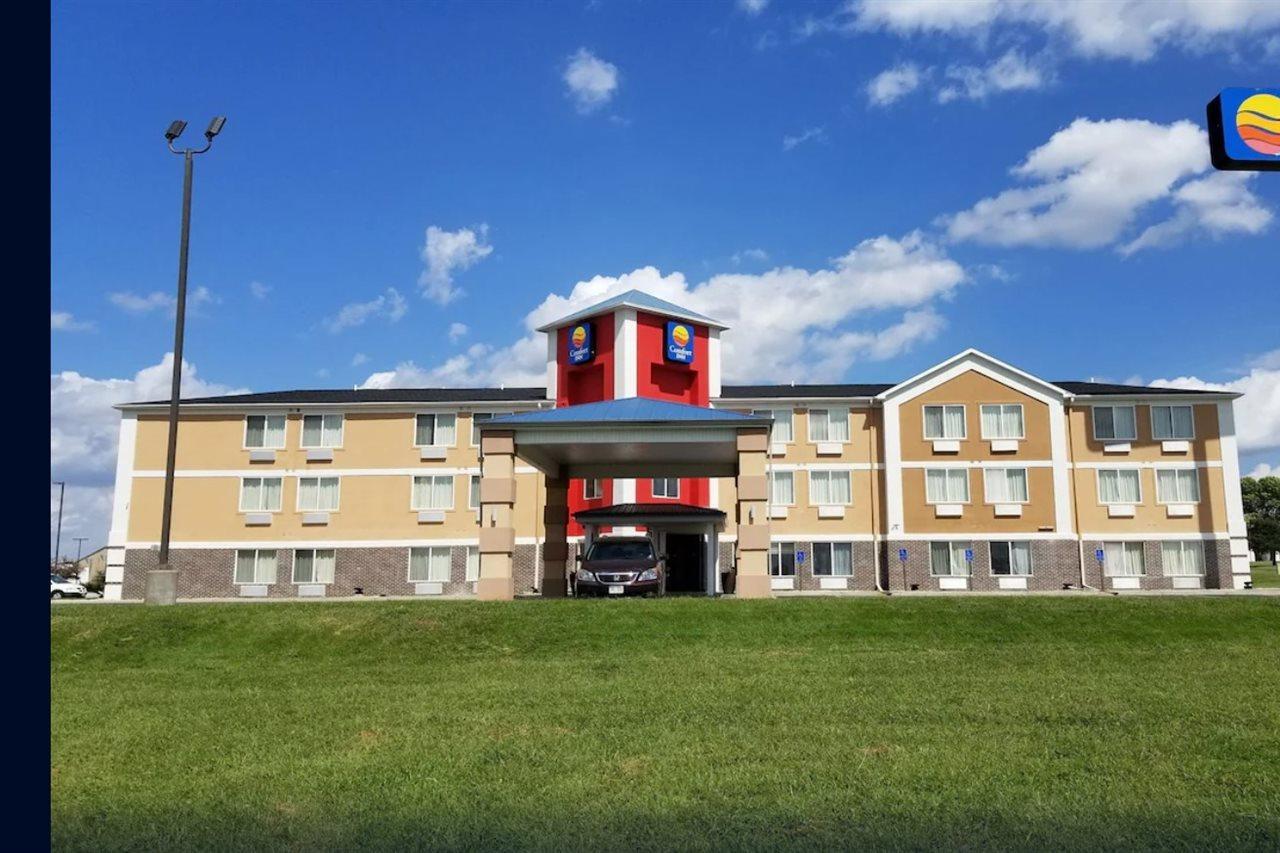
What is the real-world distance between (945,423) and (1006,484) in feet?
11.7

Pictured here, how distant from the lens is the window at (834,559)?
4191 cm

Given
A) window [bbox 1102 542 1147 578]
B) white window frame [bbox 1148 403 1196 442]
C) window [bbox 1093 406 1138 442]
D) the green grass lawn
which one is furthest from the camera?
window [bbox 1093 406 1138 442]

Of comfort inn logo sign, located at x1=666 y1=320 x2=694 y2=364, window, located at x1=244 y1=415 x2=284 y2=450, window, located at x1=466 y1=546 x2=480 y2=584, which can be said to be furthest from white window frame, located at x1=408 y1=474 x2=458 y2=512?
comfort inn logo sign, located at x1=666 y1=320 x2=694 y2=364

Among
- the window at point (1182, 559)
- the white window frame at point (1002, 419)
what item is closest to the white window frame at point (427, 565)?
the white window frame at point (1002, 419)

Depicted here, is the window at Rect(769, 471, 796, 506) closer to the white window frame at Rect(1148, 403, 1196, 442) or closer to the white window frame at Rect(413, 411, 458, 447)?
the white window frame at Rect(413, 411, 458, 447)

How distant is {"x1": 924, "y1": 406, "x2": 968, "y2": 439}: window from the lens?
42312 millimetres

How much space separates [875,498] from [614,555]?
1936 cm

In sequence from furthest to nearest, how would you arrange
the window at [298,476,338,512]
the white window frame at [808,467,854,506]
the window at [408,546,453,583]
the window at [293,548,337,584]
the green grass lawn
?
the window at [298,476,338,512] < the white window frame at [808,467,854,506] < the window at [293,548,337,584] < the window at [408,546,453,583] < the green grass lawn

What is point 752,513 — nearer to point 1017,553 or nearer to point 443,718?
point 443,718

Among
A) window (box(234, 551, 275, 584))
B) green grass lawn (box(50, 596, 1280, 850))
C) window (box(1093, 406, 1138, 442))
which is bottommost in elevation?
green grass lawn (box(50, 596, 1280, 850))

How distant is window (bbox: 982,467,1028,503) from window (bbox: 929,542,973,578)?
7.81 ft

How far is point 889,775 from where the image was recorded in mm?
7141

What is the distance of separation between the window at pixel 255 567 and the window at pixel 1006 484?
30851 mm

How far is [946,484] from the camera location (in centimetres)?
4181
